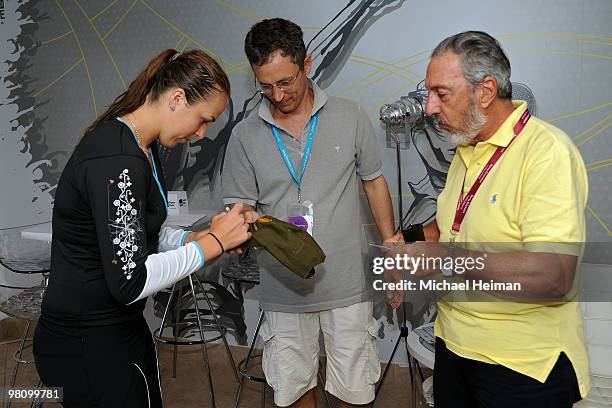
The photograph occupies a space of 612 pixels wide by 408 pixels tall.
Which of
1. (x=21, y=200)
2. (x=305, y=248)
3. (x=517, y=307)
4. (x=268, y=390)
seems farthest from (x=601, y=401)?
(x=21, y=200)

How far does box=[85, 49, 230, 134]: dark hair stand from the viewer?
59.9 inches

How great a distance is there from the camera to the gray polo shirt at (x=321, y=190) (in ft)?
7.13

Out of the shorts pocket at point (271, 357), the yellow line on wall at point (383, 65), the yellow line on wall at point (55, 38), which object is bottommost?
the shorts pocket at point (271, 357)

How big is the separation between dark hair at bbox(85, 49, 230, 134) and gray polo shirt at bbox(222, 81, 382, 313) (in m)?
0.65

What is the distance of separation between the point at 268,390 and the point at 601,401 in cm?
179

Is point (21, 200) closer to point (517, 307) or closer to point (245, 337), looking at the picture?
point (245, 337)

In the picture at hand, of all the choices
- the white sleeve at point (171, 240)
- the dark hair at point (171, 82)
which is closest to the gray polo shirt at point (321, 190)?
the white sleeve at point (171, 240)

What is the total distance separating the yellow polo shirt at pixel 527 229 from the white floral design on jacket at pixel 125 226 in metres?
0.77

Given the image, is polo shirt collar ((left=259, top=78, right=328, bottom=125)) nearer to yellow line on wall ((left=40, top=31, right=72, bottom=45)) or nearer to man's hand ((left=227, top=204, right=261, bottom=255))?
man's hand ((left=227, top=204, right=261, bottom=255))

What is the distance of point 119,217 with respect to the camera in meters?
1.33

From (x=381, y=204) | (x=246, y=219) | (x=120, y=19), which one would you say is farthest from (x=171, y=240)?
(x=120, y=19)

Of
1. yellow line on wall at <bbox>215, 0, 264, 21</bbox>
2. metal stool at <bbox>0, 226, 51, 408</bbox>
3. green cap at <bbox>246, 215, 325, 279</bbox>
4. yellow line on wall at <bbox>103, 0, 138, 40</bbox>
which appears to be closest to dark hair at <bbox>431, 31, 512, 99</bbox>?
green cap at <bbox>246, 215, 325, 279</bbox>

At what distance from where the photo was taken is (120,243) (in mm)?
1339

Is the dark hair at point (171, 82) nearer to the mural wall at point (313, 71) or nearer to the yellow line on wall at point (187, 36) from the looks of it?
the mural wall at point (313, 71)
